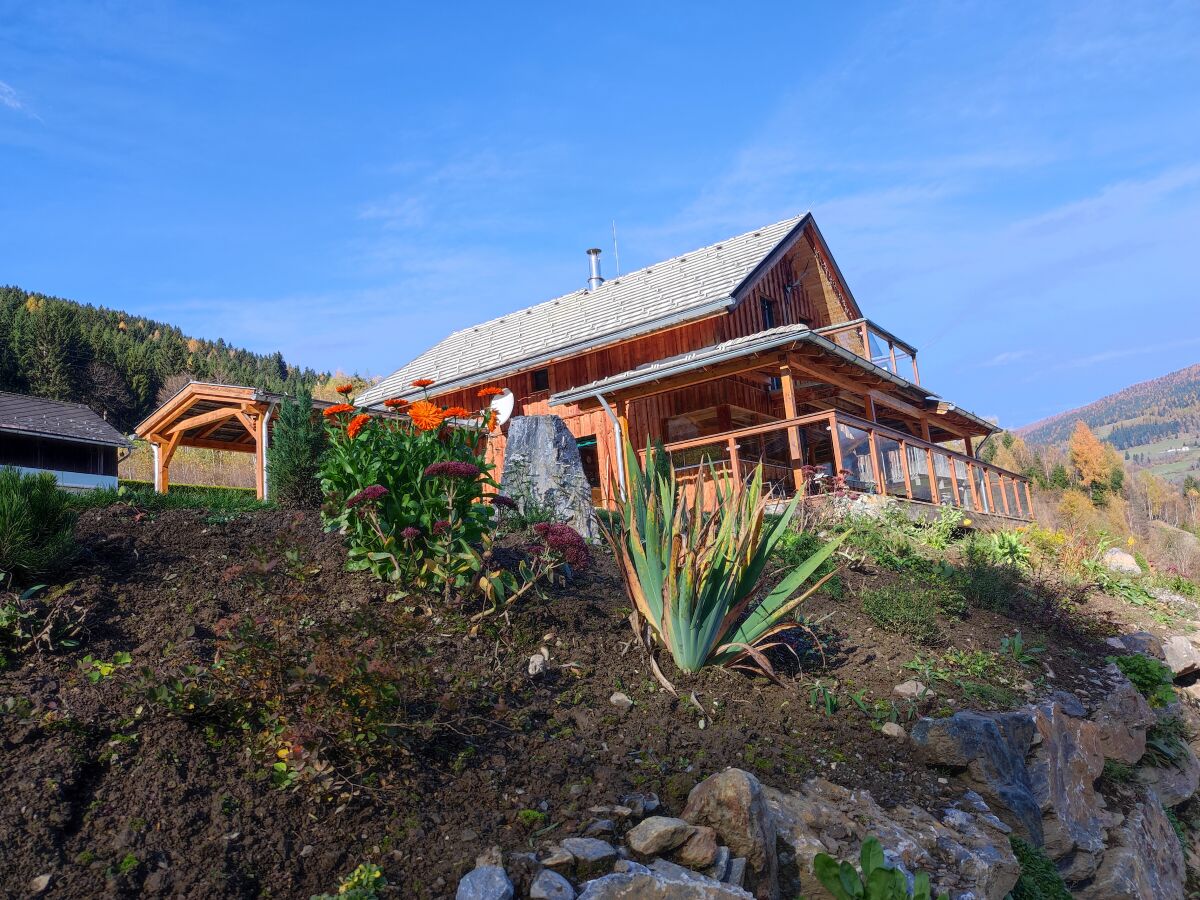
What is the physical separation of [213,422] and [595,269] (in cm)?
1003

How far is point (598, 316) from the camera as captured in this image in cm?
1812

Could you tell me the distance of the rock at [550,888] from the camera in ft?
9.36

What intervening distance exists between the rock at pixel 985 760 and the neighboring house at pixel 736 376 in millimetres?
5952

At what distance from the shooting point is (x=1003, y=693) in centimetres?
554

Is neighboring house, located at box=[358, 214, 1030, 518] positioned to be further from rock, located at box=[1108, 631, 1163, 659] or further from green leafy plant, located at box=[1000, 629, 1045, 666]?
green leafy plant, located at box=[1000, 629, 1045, 666]

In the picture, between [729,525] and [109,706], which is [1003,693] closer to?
[729,525]

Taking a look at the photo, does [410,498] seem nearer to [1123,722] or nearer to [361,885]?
[361,885]

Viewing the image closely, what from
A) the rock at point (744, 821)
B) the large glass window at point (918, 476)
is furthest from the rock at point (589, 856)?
the large glass window at point (918, 476)

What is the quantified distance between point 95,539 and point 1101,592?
416 inches

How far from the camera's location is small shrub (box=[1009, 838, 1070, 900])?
A: 4.27m

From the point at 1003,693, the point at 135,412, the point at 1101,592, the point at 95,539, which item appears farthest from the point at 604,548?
the point at 135,412

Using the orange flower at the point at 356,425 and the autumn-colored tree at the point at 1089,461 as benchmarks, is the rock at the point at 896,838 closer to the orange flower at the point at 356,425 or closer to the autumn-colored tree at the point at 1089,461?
the orange flower at the point at 356,425

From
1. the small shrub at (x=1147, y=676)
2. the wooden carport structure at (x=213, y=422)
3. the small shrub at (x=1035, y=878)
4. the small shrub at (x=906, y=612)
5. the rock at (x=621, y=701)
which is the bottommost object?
the small shrub at (x=1035, y=878)

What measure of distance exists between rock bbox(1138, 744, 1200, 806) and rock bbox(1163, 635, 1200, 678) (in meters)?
1.70
